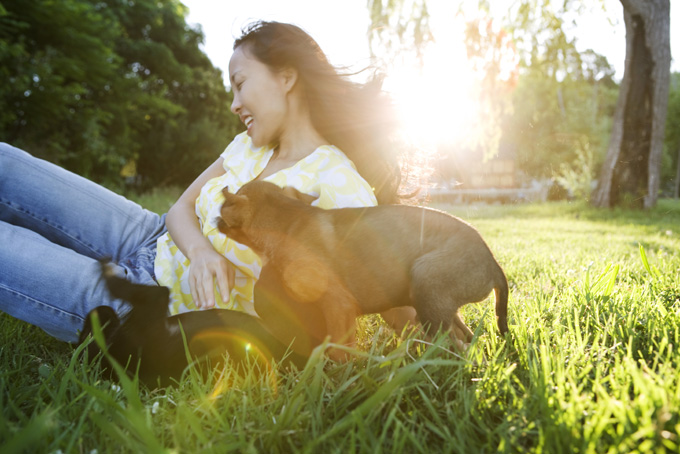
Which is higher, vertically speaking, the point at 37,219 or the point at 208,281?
the point at 37,219

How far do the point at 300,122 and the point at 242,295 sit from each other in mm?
1093

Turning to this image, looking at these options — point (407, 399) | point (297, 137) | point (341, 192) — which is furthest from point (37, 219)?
point (407, 399)

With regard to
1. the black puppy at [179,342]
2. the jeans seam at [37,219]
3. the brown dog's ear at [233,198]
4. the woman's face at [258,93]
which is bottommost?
the black puppy at [179,342]

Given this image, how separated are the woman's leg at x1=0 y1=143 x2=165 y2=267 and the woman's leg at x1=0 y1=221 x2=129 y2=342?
530mm

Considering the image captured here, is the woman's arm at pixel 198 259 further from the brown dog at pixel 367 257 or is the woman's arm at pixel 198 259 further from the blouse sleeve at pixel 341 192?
the blouse sleeve at pixel 341 192

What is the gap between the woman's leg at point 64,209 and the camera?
2.62 metres

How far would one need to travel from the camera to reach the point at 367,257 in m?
1.88

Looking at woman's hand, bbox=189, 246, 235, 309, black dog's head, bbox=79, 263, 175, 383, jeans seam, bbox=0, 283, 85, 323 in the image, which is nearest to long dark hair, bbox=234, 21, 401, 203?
woman's hand, bbox=189, 246, 235, 309

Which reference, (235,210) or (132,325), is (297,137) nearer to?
(235,210)

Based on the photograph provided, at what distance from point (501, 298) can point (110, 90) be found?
19.4m

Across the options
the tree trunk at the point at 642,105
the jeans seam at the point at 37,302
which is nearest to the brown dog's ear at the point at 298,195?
the jeans seam at the point at 37,302

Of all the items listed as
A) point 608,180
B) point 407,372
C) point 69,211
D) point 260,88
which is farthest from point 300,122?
point 608,180

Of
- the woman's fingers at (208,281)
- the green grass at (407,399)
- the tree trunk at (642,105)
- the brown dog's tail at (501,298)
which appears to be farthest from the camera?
the tree trunk at (642,105)

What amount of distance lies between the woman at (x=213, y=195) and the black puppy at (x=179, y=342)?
0.71 ft
